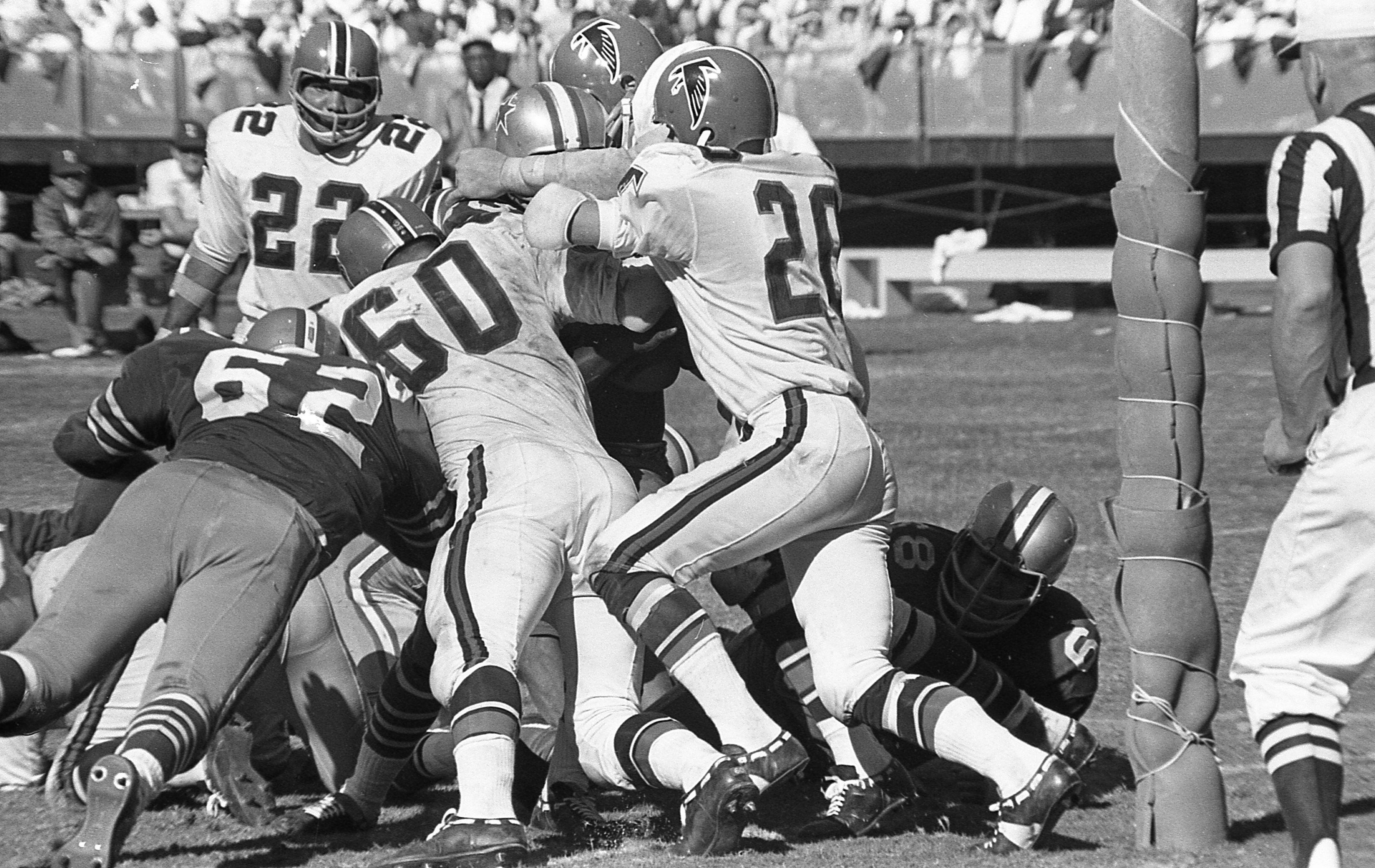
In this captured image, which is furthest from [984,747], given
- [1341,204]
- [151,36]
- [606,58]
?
[151,36]

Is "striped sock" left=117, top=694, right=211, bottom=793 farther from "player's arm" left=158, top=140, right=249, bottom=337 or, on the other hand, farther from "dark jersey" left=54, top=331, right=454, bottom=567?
"player's arm" left=158, top=140, right=249, bottom=337

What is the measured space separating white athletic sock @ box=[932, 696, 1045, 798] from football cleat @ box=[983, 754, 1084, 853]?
0.07ft

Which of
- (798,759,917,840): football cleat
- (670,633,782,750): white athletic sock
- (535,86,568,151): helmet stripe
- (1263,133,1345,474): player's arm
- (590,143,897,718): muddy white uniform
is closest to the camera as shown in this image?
(1263,133,1345,474): player's arm

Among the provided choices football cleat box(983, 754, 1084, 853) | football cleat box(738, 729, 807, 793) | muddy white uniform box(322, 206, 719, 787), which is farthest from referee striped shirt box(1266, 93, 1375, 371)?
muddy white uniform box(322, 206, 719, 787)

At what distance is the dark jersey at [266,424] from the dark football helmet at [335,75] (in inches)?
105

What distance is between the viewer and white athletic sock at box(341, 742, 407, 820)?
481 centimetres

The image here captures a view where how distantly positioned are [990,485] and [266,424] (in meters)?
5.61

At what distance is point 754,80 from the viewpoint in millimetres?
5027

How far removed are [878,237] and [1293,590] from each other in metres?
17.2

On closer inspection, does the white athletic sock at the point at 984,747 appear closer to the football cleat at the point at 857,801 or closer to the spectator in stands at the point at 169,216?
the football cleat at the point at 857,801

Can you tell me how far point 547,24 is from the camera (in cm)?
1975

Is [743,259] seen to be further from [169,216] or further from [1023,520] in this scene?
[169,216]

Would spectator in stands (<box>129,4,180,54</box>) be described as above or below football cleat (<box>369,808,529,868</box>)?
above

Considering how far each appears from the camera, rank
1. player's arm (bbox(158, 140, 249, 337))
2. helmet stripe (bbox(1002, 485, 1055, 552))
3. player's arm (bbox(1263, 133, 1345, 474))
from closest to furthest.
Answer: player's arm (bbox(1263, 133, 1345, 474))
helmet stripe (bbox(1002, 485, 1055, 552))
player's arm (bbox(158, 140, 249, 337))
